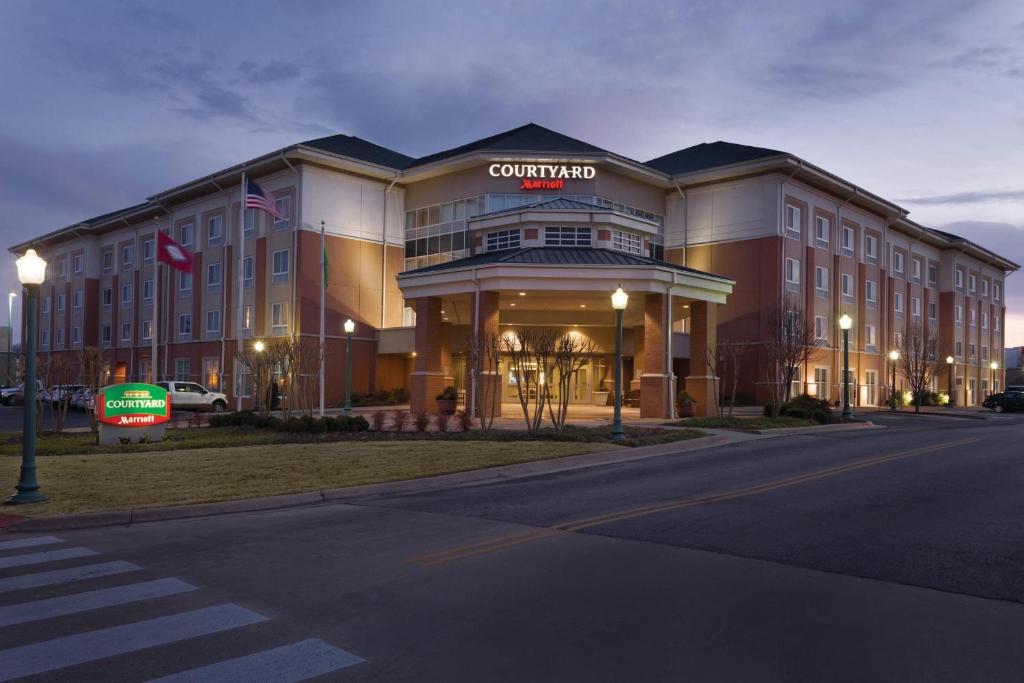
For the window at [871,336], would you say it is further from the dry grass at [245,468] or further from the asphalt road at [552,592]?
the asphalt road at [552,592]

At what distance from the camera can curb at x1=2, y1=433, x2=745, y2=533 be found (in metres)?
10.9

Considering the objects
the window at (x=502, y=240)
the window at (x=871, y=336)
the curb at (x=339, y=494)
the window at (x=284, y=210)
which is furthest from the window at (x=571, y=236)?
the window at (x=871, y=336)

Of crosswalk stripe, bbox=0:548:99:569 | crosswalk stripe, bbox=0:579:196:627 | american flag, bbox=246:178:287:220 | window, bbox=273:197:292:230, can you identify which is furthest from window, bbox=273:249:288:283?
crosswalk stripe, bbox=0:579:196:627

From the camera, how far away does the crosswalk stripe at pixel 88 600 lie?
671cm

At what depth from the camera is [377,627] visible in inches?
250

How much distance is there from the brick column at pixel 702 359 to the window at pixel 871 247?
26.7 m

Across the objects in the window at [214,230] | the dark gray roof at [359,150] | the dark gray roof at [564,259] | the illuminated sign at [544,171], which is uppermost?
the dark gray roof at [359,150]

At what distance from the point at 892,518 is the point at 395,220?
143 feet

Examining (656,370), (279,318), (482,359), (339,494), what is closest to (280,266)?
(279,318)

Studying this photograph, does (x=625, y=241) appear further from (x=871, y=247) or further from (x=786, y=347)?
(x=871, y=247)

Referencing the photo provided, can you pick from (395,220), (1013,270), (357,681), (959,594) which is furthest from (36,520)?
(1013,270)

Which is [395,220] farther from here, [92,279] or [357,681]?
[357,681]

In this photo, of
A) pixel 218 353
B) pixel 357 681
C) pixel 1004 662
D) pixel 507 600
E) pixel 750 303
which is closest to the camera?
pixel 357 681

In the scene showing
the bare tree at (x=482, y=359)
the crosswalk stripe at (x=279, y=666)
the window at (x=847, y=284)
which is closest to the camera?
the crosswalk stripe at (x=279, y=666)
